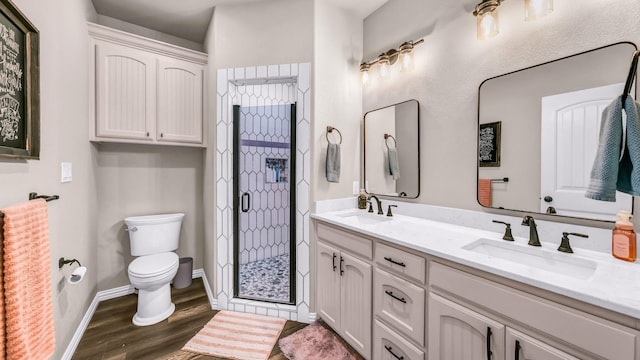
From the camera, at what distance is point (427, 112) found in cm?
183

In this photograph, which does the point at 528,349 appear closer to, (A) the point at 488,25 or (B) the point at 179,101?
(A) the point at 488,25

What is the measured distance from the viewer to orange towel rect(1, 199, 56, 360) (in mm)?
894

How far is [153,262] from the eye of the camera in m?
2.11

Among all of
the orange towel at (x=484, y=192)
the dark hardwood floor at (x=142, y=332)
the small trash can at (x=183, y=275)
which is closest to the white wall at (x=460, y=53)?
the orange towel at (x=484, y=192)

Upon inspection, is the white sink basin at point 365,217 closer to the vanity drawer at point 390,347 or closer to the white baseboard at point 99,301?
the vanity drawer at point 390,347

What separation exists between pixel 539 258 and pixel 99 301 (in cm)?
343

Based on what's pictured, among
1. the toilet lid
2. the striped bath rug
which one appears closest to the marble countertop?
the striped bath rug

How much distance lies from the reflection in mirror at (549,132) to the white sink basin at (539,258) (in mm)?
229

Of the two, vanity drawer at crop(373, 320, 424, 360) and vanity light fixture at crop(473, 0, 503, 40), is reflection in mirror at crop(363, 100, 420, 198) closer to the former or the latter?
vanity light fixture at crop(473, 0, 503, 40)

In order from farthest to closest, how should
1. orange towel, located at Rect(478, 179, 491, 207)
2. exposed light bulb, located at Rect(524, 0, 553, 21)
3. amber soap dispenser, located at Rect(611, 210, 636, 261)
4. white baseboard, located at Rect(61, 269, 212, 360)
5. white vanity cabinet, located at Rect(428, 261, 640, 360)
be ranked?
white baseboard, located at Rect(61, 269, 212, 360) < orange towel, located at Rect(478, 179, 491, 207) < exposed light bulb, located at Rect(524, 0, 553, 21) < amber soap dispenser, located at Rect(611, 210, 636, 261) < white vanity cabinet, located at Rect(428, 261, 640, 360)

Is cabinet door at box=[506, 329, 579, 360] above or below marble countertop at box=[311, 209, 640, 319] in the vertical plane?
below

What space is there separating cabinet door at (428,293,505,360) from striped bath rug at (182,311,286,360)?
3.79ft

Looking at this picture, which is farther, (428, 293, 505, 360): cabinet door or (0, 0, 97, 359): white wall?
(0, 0, 97, 359): white wall

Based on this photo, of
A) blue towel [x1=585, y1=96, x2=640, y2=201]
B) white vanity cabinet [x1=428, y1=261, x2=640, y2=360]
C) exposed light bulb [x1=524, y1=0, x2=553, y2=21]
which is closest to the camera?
white vanity cabinet [x1=428, y1=261, x2=640, y2=360]
